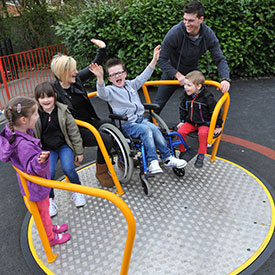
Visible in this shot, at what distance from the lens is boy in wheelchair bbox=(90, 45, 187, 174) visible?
9.14 ft

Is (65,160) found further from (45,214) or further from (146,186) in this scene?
(146,186)

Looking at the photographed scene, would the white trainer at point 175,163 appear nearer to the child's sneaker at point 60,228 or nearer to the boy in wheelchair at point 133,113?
the boy in wheelchair at point 133,113

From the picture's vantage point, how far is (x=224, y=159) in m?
3.49

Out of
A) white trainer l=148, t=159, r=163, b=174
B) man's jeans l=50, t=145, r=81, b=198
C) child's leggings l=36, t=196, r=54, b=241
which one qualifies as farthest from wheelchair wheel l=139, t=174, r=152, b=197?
child's leggings l=36, t=196, r=54, b=241

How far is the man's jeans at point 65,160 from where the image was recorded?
263 cm

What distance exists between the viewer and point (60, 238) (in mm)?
2441

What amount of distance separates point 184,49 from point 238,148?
150 cm

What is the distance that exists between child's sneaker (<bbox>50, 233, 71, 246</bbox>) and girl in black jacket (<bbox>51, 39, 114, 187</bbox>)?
76cm

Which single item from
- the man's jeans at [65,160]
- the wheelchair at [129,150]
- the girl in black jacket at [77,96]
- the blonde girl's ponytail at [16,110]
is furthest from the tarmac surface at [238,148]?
the blonde girl's ponytail at [16,110]

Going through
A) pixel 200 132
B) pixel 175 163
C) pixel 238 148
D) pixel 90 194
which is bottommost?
pixel 238 148

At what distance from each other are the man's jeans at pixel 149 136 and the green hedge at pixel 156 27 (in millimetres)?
3247

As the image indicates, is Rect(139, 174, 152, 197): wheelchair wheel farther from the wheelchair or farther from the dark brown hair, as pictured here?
the dark brown hair

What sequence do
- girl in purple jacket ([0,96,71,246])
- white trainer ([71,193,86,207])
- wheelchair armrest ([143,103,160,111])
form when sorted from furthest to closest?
wheelchair armrest ([143,103,160,111])
white trainer ([71,193,86,207])
girl in purple jacket ([0,96,71,246])

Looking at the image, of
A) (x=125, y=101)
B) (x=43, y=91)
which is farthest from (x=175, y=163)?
(x=43, y=91)
